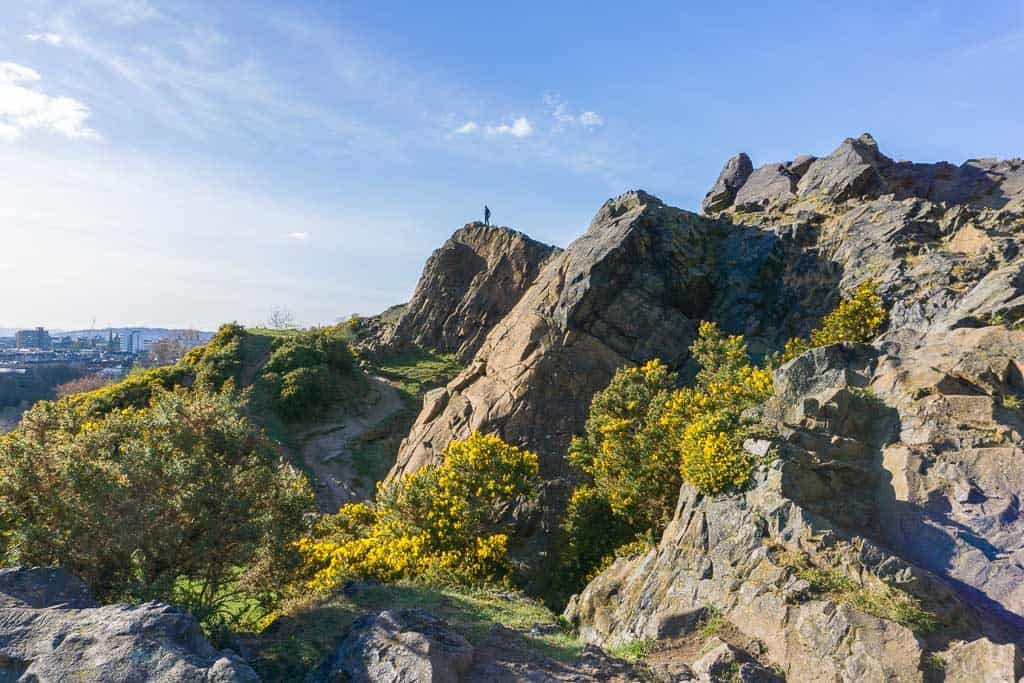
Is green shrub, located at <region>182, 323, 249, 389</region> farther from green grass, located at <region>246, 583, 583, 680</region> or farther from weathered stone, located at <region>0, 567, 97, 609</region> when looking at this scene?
weathered stone, located at <region>0, 567, 97, 609</region>

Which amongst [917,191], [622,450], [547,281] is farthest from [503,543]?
[917,191]

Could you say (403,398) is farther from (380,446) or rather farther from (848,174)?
(848,174)

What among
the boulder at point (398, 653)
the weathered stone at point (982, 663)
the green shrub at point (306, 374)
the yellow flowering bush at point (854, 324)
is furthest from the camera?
the green shrub at point (306, 374)

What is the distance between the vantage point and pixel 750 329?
20.7 meters

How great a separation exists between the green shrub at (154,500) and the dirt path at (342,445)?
514 inches

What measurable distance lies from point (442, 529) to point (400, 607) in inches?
125

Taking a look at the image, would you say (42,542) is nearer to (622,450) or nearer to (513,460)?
(513,460)

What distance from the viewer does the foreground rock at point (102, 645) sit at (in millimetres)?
5125

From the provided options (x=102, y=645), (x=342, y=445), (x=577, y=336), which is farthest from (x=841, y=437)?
(x=342, y=445)

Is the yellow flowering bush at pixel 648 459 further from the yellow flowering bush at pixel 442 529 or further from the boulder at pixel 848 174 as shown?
the boulder at pixel 848 174

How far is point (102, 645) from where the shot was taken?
5336mm

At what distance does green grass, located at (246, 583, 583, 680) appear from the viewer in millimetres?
7418

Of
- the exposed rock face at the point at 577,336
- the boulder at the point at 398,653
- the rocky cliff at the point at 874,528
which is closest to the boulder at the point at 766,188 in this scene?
the exposed rock face at the point at 577,336

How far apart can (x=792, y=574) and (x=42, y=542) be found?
919 centimetres
